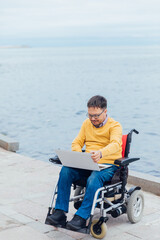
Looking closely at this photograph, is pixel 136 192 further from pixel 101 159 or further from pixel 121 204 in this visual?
pixel 101 159

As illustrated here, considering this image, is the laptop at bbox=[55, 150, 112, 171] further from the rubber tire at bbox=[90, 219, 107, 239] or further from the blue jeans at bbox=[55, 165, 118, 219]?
the rubber tire at bbox=[90, 219, 107, 239]

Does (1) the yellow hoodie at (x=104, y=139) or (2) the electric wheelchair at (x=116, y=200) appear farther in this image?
(1) the yellow hoodie at (x=104, y=139)

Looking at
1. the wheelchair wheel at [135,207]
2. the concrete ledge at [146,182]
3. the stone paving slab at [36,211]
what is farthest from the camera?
the concrete ledge at [146,182]

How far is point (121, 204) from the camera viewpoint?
4.61 m

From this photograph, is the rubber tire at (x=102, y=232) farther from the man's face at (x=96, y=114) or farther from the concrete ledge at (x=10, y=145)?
the concrete ledge at (x=10, y=145)

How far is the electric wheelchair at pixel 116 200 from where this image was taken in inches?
168

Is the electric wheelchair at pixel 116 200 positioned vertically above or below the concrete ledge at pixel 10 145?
above

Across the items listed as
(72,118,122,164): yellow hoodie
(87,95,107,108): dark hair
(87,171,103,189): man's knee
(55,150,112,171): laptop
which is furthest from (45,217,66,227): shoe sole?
(87,95,107,108): dark hair

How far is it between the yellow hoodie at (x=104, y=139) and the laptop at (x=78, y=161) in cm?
18

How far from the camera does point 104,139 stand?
183 inches

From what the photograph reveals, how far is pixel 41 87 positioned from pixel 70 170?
34931 millimetres

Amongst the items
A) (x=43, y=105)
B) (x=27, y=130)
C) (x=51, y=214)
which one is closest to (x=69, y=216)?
(x=51, y=214)

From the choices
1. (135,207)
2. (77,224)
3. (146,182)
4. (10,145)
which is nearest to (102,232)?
(77,224)

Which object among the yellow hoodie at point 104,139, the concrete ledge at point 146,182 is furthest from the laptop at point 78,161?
the concrete ledge at point 146,182
